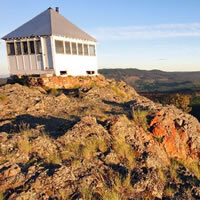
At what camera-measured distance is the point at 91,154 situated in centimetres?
602

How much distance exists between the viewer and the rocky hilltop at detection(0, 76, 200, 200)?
4.32 metres

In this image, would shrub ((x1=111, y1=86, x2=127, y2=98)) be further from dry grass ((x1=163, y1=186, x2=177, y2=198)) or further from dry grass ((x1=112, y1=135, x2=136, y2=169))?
dry grass ((x1=163, y1=186, x2=177, y2=198))

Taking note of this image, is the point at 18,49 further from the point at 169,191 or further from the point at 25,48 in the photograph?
the point at 169,191

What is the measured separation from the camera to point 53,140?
6465mm

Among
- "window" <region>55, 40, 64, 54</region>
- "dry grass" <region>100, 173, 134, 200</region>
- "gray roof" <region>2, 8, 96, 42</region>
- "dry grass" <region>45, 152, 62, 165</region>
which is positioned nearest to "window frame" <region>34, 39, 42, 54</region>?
"gray roof" <region>2, 8, 96, 42</region>

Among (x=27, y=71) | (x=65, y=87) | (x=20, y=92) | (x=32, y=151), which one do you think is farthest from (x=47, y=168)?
(x=27, y=71)

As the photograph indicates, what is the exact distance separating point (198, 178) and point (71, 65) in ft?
49.0

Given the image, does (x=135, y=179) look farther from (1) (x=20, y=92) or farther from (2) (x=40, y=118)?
(1) (x=20, y=92)

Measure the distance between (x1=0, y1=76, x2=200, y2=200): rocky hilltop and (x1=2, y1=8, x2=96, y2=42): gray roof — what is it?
749 centimetres

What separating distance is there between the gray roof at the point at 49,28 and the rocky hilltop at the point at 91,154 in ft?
24.6

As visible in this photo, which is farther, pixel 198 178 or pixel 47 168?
pixel 198 178

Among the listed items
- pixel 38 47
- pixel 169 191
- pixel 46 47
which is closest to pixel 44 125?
pixel 169 191

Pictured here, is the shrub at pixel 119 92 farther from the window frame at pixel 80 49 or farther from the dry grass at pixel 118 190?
the dry grass at pixel 118 190

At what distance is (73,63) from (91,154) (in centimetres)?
1391
